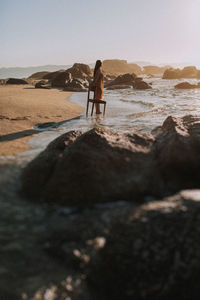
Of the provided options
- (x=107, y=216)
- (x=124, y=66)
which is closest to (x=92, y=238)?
(x=107, y=216)

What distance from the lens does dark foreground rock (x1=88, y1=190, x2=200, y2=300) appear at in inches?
62.7

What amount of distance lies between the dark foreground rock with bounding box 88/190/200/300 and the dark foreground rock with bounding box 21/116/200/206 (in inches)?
21.5

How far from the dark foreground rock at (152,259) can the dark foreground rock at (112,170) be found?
547 millimetres

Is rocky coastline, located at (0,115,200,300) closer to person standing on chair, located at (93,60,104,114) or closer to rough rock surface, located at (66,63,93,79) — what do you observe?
person standing on chair, located at (93,60,104,114)

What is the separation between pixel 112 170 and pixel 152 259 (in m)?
1.11

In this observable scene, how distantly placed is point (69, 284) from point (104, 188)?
1.03 meters

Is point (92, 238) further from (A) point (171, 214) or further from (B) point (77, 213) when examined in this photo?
(A) point (171, 214)

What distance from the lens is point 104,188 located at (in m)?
2.47

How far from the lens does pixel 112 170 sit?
262 centimetres

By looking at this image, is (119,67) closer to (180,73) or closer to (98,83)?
(180,73)

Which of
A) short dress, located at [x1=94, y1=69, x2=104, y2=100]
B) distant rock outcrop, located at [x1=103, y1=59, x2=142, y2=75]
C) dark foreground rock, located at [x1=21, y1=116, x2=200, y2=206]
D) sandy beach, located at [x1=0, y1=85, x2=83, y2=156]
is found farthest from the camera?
distant rock outcrop, located at [x1=103, y1=59, x2=142, y2=75]

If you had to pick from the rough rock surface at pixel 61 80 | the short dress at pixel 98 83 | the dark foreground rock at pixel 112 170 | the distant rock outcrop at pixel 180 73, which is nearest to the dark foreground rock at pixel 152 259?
the dark foreground rock at pixel 112 170

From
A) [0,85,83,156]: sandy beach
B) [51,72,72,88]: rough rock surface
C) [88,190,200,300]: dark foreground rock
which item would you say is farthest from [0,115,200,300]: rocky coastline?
[51,72,72,88]: rough rock surface

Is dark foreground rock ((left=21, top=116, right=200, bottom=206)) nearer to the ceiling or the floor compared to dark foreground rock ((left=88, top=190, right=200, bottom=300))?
nearer to the ceiling
